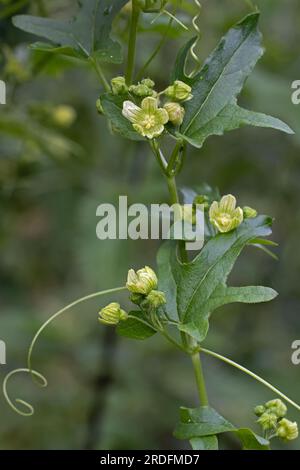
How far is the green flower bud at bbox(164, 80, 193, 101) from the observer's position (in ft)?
A: 2.79

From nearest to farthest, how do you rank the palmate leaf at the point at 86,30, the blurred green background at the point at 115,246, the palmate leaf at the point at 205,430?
1. the palmate leaf at the point at 205,430
2. the palmate leaf at the point at 86,30
3. the blurred green background at the point at 115,246

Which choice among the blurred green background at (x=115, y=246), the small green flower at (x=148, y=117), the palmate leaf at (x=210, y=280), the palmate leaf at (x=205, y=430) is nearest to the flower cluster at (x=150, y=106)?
the small green flower at (x=148, y=117)

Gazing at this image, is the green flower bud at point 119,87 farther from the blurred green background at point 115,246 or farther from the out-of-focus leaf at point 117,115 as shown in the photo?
the blurred green background at point 115,246

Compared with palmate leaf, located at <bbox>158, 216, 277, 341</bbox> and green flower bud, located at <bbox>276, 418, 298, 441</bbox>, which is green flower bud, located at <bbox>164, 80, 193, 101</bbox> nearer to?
palmate leaf, located at <bbox>158, 216, 277, 341</bbox>

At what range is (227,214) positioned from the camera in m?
0.88

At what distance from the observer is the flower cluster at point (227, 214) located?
87 cm

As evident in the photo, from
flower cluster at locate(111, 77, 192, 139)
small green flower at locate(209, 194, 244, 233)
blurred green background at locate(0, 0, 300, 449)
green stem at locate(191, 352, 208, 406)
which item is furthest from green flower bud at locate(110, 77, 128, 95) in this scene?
A: blurred green background at locate(0, 0, 300, 449)

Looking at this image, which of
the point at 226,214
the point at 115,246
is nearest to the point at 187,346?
the point at 226,214

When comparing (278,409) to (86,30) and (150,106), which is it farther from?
(86,30)

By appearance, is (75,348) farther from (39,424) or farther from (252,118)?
(252,118)

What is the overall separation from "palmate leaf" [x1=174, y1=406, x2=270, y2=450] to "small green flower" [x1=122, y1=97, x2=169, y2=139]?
273 mm

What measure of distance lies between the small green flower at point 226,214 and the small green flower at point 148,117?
104 mm

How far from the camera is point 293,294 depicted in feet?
6.97
